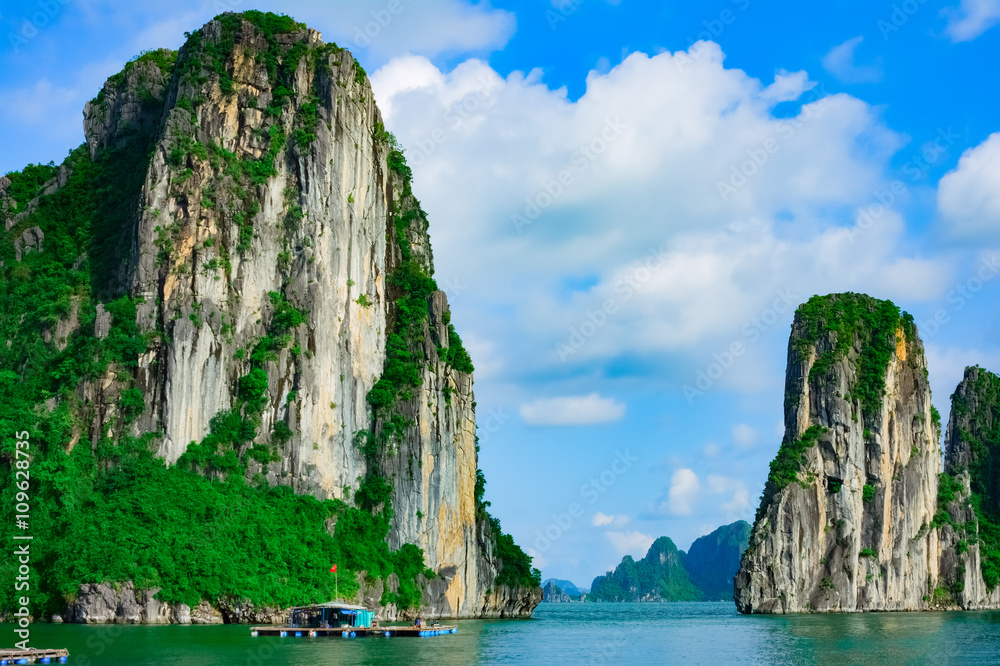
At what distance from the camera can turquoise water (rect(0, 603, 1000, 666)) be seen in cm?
4444

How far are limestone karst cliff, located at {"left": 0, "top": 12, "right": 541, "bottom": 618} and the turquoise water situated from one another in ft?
27.0

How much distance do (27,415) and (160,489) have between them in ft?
28.8

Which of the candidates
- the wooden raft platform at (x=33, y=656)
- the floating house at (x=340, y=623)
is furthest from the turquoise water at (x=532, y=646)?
the floating house at (x=340, y=623)

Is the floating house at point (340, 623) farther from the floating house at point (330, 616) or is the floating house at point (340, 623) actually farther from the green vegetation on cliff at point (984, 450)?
the green vegetation on cliff at point (984, 450)

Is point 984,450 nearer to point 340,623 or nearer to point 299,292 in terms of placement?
point 299,292

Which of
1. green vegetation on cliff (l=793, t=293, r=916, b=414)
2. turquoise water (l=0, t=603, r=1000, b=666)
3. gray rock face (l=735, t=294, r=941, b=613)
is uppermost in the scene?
green vegetation on cliff (l=793, t=293, r=916, b=414)

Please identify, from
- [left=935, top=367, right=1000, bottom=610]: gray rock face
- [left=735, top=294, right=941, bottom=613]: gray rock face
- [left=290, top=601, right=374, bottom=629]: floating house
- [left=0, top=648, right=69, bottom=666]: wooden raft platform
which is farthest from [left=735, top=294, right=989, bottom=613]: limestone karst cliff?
[left=0, top=648, right=69, bottom=666]: wooden raft platform

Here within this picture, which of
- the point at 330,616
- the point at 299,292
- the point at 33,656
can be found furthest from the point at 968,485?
the point at 33,656

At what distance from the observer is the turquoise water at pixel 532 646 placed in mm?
44438

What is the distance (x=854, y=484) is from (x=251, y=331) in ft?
199

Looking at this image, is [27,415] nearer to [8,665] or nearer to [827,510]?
[8,665]

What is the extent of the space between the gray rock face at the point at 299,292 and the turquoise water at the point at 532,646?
10.6 metres

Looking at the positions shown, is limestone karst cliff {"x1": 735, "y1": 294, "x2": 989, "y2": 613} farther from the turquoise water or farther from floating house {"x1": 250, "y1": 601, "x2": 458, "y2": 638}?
floating house {"x1": 250, "y1": 601, "x2": 458, "y2": 638}

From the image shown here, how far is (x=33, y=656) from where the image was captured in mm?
39656
